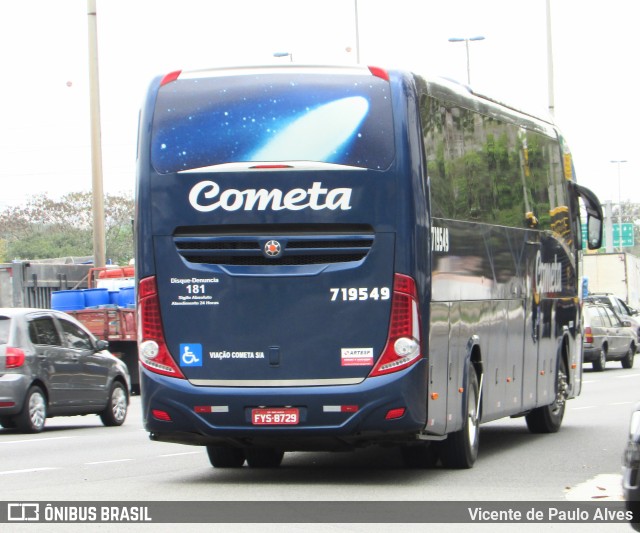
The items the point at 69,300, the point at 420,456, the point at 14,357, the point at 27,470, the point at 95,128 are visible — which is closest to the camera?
the point at 420,456

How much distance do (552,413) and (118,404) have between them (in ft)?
23.1

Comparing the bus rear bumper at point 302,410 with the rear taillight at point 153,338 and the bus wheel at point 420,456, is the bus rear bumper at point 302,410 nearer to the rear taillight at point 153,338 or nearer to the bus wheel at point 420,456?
the rear taillight at point 153,338

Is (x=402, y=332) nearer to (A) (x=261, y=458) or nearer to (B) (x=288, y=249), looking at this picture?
(B) (x=288, y=249)

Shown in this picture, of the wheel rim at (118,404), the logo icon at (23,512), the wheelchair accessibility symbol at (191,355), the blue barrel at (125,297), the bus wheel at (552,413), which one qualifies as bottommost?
the wheel rim at (118,404)

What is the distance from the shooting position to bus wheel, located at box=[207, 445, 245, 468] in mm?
13977

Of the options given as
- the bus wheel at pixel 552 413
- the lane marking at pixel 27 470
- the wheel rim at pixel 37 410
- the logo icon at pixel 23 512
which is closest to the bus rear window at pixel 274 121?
the logo icon at pixel 23 512

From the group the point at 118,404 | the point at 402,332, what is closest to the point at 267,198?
the point at 402,332

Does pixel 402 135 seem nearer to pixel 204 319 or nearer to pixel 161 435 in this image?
pixel 204 319

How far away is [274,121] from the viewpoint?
12.2 meters

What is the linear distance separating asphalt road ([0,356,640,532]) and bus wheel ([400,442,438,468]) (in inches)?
7.3

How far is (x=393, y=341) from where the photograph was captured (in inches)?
472

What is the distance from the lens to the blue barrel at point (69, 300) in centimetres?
3109

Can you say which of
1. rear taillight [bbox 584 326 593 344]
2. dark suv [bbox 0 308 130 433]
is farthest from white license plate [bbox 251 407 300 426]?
rear taillight [bbox 584 326 593 344]

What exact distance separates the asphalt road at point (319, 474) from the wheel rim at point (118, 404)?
248 centimetres
